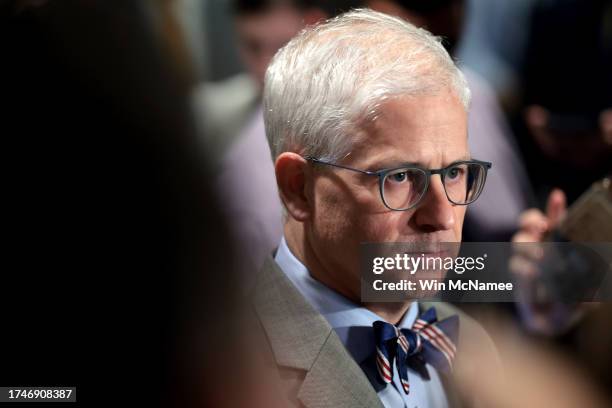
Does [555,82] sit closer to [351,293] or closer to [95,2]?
[351,293]

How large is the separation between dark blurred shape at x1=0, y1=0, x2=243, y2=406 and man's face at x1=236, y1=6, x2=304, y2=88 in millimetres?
1419

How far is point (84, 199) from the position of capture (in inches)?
24.3

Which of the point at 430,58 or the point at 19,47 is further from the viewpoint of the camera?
the point at 430,58

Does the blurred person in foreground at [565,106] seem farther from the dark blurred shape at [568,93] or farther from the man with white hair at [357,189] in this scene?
the man with white hair at [357,189]

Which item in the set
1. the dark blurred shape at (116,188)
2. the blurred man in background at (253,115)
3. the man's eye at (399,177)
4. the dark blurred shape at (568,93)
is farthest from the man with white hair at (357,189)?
the dark blurred shape at (568,93)

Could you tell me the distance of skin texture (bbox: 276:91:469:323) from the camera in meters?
1.28

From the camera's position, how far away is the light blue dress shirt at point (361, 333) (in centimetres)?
138

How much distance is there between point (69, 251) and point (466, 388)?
0.99 meters

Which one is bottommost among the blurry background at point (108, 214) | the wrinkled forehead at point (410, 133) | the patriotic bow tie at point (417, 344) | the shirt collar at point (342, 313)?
the patriotic bow tie at point (417, 344)

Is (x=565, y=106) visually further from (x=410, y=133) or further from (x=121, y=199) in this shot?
(x=121, y=199)

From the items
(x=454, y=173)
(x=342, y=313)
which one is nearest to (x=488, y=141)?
(x=454, y=173)

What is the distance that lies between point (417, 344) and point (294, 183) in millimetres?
352

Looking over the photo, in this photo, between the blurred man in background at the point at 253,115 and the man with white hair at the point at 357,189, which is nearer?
the man with white hair at the point at 357,189

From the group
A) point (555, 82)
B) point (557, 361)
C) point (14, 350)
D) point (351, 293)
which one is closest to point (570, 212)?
point (557, 361)
